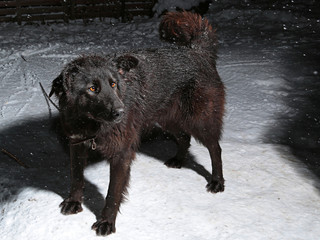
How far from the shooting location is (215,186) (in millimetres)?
3576

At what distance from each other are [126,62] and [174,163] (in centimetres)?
147

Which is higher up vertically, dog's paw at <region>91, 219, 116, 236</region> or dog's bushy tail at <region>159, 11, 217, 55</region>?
dog's bushy tail at <region>159, 11, 217, 55</region>

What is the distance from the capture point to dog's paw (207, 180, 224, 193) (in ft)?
11.7

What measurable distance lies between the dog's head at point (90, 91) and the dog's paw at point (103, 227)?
84 centimetres

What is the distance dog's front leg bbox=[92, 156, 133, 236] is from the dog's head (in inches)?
17.1

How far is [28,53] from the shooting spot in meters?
8.11

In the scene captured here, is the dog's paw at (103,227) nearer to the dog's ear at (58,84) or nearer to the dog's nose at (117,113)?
the dog's nose at (117,113)

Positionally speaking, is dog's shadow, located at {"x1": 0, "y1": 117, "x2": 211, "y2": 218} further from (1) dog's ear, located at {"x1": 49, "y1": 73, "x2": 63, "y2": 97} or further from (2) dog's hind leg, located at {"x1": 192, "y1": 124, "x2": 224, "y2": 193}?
(1) dog's ear, located at {"x1": 49, "y1": 73, "x2": 63, "y2": 97}

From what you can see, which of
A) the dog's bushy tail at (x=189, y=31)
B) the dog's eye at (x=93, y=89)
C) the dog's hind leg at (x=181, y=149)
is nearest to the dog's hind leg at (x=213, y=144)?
the dog's hind leg at (x=181, y=149)

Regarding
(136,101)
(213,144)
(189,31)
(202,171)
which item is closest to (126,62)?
(136,101)

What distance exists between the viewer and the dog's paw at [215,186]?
3563mm

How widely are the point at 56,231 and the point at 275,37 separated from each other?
8.20 metres

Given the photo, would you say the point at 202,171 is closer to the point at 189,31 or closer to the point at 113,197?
the point at 113,197

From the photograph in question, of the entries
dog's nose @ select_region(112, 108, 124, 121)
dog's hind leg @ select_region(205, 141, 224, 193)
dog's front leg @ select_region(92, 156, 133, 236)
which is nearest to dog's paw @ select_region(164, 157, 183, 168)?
dog's hind leg @ select_region(205, 141, 224, 193)
